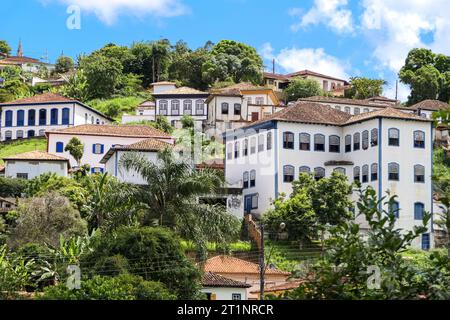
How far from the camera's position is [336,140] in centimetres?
6831

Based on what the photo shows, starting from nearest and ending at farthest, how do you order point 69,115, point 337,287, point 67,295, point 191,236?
1. point 337,287
2. point 67,295
3. point 191,236
4. point 69,115

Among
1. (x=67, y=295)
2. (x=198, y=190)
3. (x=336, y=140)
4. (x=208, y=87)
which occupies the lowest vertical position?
(x=67, y=295)

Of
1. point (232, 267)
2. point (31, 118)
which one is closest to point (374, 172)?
point (232, 267)

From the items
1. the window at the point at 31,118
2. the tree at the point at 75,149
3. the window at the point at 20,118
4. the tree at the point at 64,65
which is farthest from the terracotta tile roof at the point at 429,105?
the tree at the point at 64,65

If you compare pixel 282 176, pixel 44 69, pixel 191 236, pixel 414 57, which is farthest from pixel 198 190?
pixel 44 69

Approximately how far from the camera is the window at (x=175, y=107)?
94438mm

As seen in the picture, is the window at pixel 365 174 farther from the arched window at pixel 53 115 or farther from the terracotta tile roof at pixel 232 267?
the arched window at pixel 53 115

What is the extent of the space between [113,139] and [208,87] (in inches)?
1112

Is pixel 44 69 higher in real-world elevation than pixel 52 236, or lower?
higher

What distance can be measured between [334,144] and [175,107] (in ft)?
94.6

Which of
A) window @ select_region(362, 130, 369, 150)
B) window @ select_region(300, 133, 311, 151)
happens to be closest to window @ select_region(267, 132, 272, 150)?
window @ select_region(300, 133, 311, 151)

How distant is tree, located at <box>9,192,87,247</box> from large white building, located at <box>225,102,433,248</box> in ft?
47.7

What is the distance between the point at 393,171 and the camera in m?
65.1

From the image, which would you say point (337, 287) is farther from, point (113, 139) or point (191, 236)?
point (113, 139)
